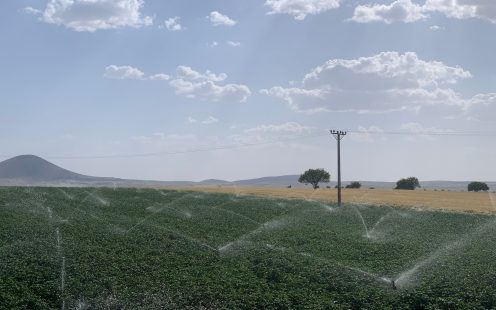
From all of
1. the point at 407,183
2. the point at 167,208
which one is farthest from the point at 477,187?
the point at 167,208

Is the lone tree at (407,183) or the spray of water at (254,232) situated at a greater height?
the lone tree at (407,183)

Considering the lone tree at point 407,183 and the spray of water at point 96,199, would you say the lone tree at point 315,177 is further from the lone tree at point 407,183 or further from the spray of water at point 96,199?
the spray of water at point 96,199

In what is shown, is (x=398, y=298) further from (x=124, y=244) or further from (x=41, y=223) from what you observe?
(x=41, y=223)

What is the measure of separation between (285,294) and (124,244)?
12773 mm

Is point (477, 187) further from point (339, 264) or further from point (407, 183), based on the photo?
point (339, 264)

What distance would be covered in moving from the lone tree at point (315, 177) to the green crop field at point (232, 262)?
391 ft

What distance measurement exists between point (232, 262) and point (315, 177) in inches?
5564

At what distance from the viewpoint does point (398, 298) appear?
25.3 meters

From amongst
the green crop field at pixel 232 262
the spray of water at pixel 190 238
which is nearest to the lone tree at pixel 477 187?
the green crop field at pixel 232 262

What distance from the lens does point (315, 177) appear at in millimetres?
171125

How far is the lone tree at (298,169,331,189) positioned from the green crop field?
119 metres

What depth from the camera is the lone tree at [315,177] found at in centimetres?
17050

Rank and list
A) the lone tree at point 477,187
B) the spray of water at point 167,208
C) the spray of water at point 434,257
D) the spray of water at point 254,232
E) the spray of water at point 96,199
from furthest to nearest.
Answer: the lone tree at point 477,187, the spray of water at point 96,199, the spray of water at point 167,208, the spray of water at point 254,232, the spray of water at point 434,257

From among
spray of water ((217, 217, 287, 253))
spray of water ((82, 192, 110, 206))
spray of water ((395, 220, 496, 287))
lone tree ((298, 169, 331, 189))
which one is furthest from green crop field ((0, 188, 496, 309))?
lone tree ((298, 169, 331, 189))
